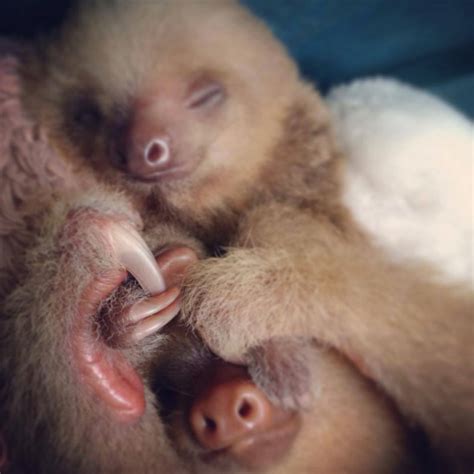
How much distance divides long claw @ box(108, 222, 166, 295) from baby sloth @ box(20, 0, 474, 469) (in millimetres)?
84

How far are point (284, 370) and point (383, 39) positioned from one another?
3.56 ft

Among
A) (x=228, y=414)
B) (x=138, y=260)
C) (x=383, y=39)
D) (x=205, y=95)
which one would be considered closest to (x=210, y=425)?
(x=228, y=414)

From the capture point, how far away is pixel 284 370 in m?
0.96

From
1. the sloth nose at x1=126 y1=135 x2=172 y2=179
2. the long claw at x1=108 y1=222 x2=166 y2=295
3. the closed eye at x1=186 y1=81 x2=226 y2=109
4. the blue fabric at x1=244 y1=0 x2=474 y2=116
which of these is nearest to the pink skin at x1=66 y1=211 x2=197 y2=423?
the long claw at x1=108 y1=222 x2=166 y2=295

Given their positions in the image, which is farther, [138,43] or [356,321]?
[138,43]

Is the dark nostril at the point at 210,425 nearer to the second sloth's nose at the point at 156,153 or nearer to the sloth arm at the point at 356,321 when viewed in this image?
the sloth arm at the point at 356,321

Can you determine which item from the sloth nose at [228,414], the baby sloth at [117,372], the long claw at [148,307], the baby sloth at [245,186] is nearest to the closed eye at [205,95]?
the baby sloth at [245,186]

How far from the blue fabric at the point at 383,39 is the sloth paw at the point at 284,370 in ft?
2.88

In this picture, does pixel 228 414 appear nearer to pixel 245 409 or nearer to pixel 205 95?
pixel 245 409

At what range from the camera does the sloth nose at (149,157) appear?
988 millimetres

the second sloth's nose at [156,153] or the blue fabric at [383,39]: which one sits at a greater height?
the blue fabric at [383,39]

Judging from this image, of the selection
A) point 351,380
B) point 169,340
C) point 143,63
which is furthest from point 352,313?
point 143,63

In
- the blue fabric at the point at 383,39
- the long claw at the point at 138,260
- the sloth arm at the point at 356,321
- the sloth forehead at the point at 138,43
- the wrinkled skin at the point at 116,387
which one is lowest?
the wrinkled skin at the point at 116,387

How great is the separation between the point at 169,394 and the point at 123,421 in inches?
4.7
